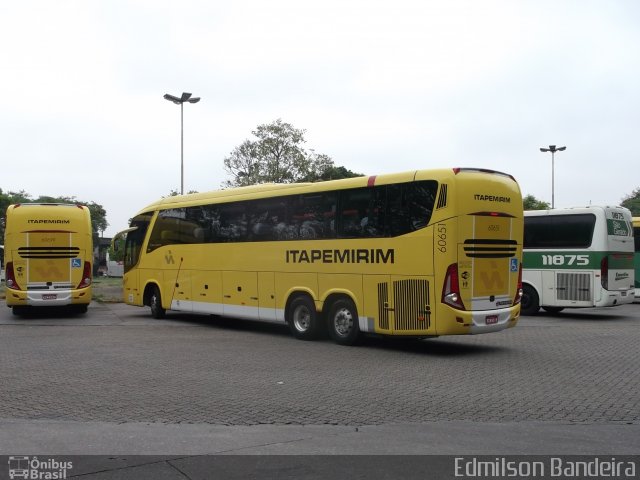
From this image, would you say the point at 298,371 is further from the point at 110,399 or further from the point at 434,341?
the point at 434,341

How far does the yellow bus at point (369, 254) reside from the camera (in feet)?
38.6

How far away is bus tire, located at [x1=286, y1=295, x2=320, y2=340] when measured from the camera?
46.6 ft

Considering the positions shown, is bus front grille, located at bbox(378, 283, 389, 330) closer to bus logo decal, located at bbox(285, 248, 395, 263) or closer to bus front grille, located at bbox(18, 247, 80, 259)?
bus logo decal, located at bbox(285, 248, 395, 263)

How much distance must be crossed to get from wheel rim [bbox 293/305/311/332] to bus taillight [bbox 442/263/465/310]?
3788 millimetres

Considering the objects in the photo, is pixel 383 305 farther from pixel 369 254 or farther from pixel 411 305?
pixel 369 254

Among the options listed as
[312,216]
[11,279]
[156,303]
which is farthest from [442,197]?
[11,279]

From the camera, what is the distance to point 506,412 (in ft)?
24.9

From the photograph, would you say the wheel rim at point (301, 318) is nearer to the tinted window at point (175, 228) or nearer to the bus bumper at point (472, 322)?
the bus bumper at point (472, 322)

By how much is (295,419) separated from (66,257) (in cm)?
1513

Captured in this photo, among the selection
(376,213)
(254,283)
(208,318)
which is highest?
(376,213)
